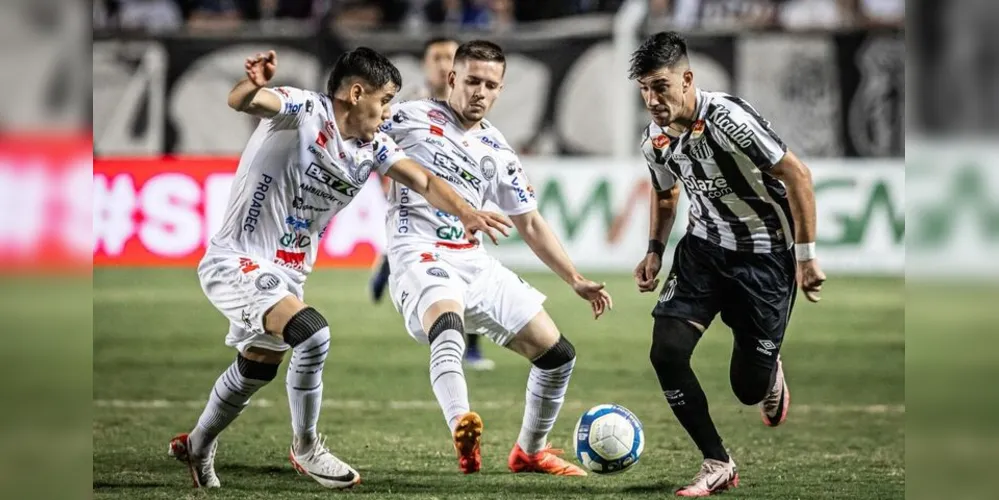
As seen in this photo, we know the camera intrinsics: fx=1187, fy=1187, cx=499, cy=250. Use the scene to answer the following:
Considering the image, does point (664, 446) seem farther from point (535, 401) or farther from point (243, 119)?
point (243, 119)

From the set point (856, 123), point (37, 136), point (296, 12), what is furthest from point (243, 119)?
point (37, 136)

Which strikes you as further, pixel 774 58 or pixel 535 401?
pixel 774 58

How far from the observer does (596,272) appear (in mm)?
14336

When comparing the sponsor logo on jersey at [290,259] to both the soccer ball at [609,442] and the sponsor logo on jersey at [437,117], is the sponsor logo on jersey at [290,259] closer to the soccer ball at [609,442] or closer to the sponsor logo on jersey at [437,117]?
the sponsor logo on jersey at [437,117]

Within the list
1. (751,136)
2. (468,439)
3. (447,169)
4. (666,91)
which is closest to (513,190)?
(447,169)

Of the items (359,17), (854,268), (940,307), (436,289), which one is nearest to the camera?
(940,307)

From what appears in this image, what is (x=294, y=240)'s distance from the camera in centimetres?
533

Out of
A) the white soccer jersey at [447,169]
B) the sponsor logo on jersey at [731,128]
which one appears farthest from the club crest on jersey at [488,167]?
the sponsor logo on jersey at [731,128]

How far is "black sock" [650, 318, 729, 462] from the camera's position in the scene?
5211mm

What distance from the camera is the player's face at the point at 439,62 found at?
8406 mm

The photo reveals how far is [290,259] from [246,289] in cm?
33

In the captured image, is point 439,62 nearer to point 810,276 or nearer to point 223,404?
point 223,404

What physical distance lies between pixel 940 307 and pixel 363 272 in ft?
44.6

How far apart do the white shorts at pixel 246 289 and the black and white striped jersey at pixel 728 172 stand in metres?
1.82
